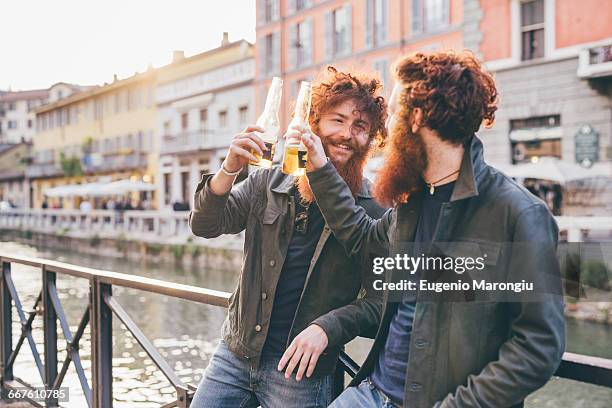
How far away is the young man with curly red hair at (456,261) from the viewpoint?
1234 mm

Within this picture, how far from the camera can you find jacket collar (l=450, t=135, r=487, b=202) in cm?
132

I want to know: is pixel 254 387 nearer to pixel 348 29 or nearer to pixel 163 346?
pixel 163 346

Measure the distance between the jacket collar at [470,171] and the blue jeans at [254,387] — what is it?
2.44 ft

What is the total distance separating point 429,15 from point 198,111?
13.4m

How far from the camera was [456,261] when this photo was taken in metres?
1.36

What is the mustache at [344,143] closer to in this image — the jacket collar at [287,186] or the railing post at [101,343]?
the jacket collar at [287,186]

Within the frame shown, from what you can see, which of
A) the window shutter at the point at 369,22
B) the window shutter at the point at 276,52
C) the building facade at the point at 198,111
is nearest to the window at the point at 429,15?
the window shutter at the point at 369,22

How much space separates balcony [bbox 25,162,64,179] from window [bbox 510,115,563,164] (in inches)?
1253

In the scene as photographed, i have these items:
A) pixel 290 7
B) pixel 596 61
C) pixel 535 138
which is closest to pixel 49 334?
pixel 596 61

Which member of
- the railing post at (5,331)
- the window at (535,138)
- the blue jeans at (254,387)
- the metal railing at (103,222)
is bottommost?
the metal railing at (103,222)

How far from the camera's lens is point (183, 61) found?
3136cm

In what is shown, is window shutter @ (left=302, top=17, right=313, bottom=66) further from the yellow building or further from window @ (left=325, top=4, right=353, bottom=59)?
the yellow building

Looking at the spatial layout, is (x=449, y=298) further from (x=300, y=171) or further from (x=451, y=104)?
(x=300, y=171)

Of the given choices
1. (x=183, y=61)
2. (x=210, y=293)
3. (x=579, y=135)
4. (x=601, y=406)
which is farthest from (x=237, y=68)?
(x=210, y=293)
